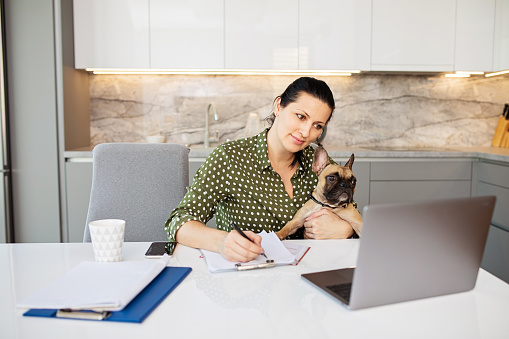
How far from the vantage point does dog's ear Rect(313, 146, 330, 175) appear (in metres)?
1.59

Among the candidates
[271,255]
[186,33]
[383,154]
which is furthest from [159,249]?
[186,33]

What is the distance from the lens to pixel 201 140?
3527 millimetres

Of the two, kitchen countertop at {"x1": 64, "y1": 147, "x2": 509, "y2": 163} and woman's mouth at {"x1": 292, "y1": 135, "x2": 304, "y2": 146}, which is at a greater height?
woman's mouth at {"x1": 292, "y1": 135, "x2": 304, "y2": 146}

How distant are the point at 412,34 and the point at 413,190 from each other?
3.69 ft

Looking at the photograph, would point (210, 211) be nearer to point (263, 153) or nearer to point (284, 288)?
point (263, 153)

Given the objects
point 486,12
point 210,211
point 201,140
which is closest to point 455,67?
point 486,12

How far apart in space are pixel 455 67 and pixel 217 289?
9.72 feet

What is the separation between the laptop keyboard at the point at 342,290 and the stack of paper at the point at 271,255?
187 mm

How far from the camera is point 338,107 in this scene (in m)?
3.57

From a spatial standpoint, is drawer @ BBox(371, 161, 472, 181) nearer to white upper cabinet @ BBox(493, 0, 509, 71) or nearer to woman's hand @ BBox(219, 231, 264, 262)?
white upper cabinet @ BBox(493, 0, 509, 71)

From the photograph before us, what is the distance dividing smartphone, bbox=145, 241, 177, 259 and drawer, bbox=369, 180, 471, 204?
2048mm

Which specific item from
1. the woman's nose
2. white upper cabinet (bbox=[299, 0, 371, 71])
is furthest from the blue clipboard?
white upper cabinet (bbox=[299, 0, 371, 71])

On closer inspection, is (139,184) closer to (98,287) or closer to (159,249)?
(159,249)

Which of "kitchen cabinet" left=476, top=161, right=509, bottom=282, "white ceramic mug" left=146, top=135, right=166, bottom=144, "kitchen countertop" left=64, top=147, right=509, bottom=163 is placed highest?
"white ceramic mug" left=146, top=135, right=166, bottom=144
